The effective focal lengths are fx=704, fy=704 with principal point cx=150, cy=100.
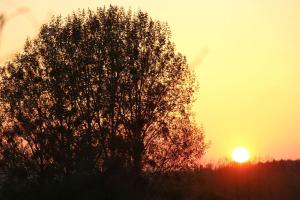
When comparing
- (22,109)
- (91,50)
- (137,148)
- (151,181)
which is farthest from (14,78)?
(151,181)

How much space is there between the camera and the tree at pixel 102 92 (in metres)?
58.2

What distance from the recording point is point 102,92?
193 ft

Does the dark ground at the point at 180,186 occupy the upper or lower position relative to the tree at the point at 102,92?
lower

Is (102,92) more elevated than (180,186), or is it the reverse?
(102,92)

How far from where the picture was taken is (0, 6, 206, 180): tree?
191ft

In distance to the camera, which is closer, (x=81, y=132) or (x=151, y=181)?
(x=151, y=181)

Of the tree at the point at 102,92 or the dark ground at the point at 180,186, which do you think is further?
the tree at the point at 102,92

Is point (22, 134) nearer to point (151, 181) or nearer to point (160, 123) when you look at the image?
point (160, 123)

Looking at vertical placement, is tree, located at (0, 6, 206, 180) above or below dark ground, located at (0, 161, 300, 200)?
above

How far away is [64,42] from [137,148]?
1137cm

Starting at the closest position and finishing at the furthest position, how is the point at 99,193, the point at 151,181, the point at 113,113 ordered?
the point at 99,193 → the point at 151,181 → the point at 113,113

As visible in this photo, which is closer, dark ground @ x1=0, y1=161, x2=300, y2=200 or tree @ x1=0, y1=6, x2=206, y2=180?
dark ground @ x1=0, y1=161, x2=300, y2=200

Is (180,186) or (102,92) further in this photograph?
(102,92)

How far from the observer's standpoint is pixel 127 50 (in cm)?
6022
